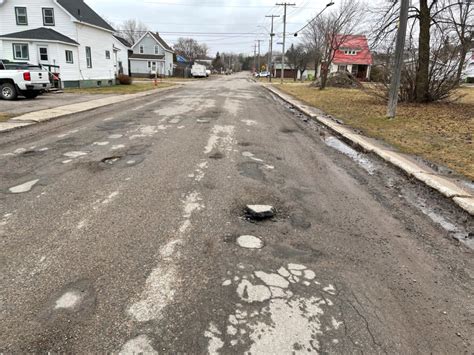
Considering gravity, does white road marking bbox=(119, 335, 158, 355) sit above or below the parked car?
below

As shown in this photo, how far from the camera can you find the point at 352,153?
7941mm

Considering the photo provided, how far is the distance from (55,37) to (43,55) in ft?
4.99

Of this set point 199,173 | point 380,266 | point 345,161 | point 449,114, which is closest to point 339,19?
point 449,114

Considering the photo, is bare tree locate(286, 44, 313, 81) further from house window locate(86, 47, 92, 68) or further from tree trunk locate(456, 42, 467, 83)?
tree trunk locate(456, 42, 467, 83)

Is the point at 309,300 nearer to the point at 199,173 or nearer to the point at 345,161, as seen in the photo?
the point at 199,173

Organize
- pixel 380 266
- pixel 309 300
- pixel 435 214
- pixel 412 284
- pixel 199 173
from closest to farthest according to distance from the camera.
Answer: pixel 309 300
pixel 412 284
pixel 380 266
pixel 435 214
pixel 199 173

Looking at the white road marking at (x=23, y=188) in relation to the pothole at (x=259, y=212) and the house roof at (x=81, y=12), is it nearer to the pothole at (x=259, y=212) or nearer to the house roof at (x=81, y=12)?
the pothole at (x=259, y=212)

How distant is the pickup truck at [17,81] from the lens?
16.2 m

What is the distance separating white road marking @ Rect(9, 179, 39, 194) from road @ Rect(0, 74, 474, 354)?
0.14 ft

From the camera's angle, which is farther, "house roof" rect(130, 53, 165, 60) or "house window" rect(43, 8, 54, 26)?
"house roof" rect(130, 53, 165, 60)

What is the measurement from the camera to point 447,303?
2.79 m

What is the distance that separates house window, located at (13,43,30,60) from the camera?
24.1m

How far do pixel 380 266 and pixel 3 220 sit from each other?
12.9 feet

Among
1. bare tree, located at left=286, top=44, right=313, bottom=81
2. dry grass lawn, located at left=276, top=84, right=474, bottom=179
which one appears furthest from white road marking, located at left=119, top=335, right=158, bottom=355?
bare tree, located at left=286, top=44, right=313, bottom=81
